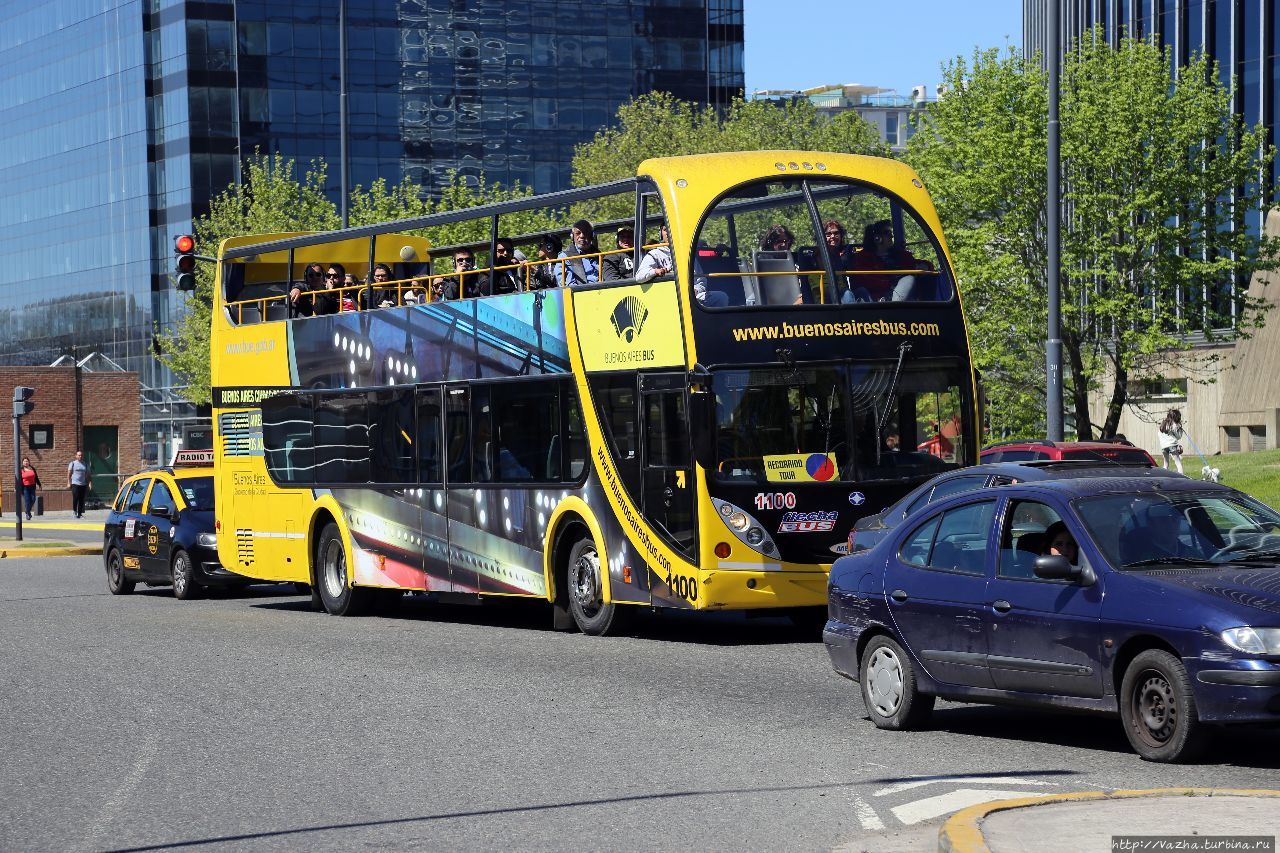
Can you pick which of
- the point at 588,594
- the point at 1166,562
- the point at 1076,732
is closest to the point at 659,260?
the point at 588,594

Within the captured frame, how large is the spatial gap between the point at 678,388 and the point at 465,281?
4.08m

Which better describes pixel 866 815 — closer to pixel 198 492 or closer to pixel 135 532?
pixel 198 492

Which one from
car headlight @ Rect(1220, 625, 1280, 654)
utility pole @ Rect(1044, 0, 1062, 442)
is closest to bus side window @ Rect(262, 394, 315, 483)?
utility pole @ Rect(1044, 0, 1062, 442)

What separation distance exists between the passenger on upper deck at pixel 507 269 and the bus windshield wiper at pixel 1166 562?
1019 cm

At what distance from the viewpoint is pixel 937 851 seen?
7.49 meters

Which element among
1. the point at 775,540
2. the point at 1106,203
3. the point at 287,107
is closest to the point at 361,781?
the point at 775,540

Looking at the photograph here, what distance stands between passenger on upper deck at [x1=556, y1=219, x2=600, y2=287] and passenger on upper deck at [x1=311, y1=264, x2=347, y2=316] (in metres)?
5.07

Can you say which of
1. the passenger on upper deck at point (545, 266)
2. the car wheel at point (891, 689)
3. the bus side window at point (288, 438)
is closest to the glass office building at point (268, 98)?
the bus side window at point (288, 438)

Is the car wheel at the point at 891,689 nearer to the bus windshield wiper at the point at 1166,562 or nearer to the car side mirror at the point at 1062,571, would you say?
the car side mirror at the point at 1062,571

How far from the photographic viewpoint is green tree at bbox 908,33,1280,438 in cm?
3762

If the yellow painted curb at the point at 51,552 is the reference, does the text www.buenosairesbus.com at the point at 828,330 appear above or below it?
above

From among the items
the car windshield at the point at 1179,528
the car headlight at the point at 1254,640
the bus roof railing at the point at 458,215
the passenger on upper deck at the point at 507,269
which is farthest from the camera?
the passenger on upper deck at the point at 507,269

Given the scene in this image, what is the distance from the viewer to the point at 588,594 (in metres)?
18.1

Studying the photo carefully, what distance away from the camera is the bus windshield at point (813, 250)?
16.7 m
